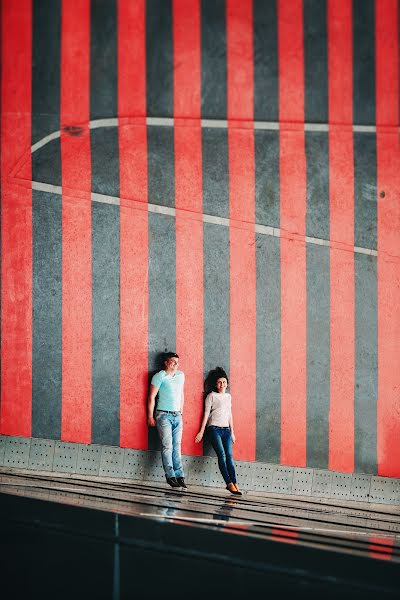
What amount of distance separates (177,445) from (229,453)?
1.50 feet

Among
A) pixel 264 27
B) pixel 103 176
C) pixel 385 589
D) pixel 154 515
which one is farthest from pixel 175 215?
pixel 385 589

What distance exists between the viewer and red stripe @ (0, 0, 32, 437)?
20.2 ft

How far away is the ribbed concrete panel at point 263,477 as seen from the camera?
260 inches

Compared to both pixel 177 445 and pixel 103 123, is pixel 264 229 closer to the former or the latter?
pixel 103 123

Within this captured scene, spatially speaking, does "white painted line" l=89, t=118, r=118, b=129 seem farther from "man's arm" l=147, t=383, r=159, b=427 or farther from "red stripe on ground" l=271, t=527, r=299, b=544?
"red stripe on ground" l=271, t=527, r=299, b=544

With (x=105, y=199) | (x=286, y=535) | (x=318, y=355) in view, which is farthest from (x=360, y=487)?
(x=286, y=535)

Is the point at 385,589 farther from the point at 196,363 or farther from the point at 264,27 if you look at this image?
the point at 264,27

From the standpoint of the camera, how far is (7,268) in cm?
620

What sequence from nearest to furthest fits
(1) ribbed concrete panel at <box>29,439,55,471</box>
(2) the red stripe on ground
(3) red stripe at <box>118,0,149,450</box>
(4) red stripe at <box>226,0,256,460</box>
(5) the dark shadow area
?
(5) the dark shadow area → (2) the red stripe on ground → (1) ribbed concrete panel at <box>29,439,55,471</box> → (3) red stripe at <box>118,0,149,450</box> → (4) red stripe at <box>226,0,256,460</box>

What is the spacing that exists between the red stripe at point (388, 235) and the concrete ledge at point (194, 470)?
0.82 ft

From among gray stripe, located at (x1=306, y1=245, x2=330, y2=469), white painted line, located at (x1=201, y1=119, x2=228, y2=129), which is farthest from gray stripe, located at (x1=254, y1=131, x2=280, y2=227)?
gray stripe, located at (x1=306, y1=245, x2=330, y2=469)

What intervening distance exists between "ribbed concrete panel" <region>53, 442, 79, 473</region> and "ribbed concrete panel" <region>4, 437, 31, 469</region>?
0.23 metres

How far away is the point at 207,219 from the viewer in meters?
6.57

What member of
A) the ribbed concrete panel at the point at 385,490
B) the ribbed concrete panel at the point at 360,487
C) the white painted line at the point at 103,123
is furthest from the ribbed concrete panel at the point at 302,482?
the white painted line at the point at 103,123
